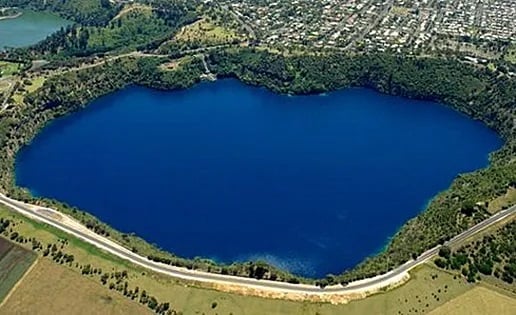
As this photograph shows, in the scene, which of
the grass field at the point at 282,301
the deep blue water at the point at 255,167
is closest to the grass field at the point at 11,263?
the grass field at the point at 282,301

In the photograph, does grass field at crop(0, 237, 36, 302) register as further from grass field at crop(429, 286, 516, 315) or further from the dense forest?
the dense forest

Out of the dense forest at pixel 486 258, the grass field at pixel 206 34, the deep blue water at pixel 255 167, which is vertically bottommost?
the dense forest at pixel 486 258

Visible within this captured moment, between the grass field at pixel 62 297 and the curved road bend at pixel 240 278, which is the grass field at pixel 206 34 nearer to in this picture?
the curved road bend at pixel 240 278

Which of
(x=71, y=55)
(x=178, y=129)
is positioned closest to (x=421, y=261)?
(x=178, y=129)

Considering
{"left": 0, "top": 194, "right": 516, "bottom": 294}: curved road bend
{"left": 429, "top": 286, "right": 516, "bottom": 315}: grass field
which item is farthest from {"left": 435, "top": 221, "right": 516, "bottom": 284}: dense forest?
{"left": 429, "top": 286, "right": 516, "bottom": 315}: grass field

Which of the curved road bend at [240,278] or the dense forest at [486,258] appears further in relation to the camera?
the dense forest at [486,258]

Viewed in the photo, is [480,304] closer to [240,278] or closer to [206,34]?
[240,278]
